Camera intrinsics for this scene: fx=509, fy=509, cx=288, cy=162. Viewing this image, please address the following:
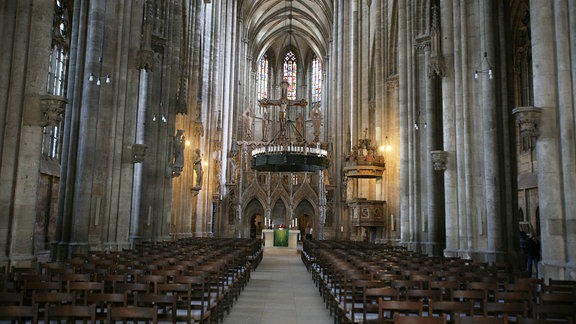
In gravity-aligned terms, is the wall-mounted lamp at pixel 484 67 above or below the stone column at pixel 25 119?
above

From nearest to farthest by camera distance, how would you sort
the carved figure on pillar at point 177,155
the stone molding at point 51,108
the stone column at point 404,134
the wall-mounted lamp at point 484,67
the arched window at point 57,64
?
the stone molding at point 51,108
the wall-mounted lamp at point 484,67
the stone column at point 404,134
the carved figure on pillar at point 177,155
the arched window at point 57,64

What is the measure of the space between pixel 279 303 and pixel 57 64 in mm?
20923

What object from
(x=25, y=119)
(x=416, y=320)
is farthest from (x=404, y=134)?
(x=416, y=320)

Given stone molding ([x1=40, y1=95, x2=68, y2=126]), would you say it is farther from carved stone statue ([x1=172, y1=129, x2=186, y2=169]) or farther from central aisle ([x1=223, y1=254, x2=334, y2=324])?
carved stone statue ([x1=172, y1=129, x2=186, y2=169])

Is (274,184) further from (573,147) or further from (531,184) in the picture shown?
(573,147)

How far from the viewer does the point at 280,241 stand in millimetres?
33906

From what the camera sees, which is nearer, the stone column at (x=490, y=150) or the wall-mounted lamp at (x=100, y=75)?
the stone column at (x=490, y=150)

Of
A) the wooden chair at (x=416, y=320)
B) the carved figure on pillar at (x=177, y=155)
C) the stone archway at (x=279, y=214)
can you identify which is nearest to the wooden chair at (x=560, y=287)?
the wooden chair at (x=416, y=320)

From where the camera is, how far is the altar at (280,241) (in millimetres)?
33331

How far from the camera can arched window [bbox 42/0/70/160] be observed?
26.2 m

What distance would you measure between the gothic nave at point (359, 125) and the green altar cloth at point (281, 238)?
5.12m

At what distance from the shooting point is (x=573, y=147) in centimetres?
1048

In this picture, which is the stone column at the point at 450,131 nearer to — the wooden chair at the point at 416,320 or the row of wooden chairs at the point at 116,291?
the row of wooden chairs at the point at 116,291

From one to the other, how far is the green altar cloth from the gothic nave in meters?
5.12
